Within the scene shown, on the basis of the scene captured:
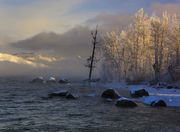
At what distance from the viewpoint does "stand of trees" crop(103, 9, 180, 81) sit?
98375 mm

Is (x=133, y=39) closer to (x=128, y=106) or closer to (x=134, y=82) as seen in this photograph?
(x=134, y=82)

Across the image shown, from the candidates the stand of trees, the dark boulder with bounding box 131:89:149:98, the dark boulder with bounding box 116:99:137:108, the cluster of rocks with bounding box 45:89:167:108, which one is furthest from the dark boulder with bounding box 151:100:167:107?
the stand of trees

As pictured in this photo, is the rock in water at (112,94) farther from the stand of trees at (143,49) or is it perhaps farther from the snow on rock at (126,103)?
the stand of trees at (143,49)

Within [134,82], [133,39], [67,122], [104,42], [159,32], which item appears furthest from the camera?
[104,42]

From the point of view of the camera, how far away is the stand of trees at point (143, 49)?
98375 mm

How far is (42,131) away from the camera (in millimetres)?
29562

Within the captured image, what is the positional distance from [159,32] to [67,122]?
6842cm

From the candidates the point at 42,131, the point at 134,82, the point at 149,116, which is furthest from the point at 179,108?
the point at 134,82

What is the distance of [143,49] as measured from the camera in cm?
10888

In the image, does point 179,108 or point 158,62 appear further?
point 158,62

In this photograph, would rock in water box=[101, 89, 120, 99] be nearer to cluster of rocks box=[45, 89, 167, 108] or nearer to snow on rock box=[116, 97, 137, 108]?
cluster of rocks box=[45, 89, 167, 108]

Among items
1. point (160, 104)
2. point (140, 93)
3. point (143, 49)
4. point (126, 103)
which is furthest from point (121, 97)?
point (143, 49)

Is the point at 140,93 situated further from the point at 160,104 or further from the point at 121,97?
the point at 160,104

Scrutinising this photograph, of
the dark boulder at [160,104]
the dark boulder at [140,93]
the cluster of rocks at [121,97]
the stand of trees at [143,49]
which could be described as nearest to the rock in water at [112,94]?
the cluster of rocks at [121,97]
